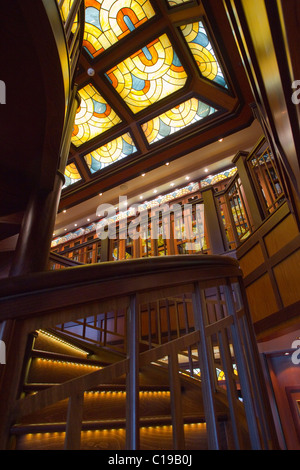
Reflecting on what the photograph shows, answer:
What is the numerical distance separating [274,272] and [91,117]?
19.0 feet

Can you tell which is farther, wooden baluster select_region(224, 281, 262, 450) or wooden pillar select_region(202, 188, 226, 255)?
wooden pillar select_region(202, 188, 226, 255)

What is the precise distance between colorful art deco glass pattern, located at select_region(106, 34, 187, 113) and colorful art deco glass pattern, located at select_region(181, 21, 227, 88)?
39 centimetres

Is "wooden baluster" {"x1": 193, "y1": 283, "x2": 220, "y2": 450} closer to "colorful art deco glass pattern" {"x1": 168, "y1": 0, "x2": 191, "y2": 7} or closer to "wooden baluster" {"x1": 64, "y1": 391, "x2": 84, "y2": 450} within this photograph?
"wooden baluster" {"x1": 64, "y1": 391, "x2": 84, "y2": 450}

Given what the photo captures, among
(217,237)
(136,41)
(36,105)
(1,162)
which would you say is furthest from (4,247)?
(136,41)

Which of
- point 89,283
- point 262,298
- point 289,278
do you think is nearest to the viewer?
point 89,283

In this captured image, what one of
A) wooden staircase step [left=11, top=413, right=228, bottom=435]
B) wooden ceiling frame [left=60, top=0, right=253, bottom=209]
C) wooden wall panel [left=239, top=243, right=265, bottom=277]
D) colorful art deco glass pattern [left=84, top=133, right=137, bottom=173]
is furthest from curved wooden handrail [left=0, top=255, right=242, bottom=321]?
colorful art deco glass pattern [left=84, top=133, right=137, bottom=173]

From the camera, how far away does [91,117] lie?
21.8 ft

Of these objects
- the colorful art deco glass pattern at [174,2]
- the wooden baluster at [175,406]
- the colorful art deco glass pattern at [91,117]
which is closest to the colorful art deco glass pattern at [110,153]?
the colorful art deco glass pattern at [91,117]

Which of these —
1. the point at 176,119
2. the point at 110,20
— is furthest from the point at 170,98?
the point at 110,20

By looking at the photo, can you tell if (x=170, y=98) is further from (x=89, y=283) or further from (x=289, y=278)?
(x=89, y=283)

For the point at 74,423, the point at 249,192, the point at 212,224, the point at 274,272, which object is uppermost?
the point at 212,224

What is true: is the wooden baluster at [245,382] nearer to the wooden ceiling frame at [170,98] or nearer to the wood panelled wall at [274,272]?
the wood panelled wall at [274,272]

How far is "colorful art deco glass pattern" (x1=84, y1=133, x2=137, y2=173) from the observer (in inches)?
270

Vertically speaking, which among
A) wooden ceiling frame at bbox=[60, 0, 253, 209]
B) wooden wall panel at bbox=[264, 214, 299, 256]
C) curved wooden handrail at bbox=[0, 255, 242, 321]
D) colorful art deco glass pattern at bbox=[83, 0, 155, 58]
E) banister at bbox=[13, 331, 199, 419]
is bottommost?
banister at bbox=[13, 331, 199, 419]
